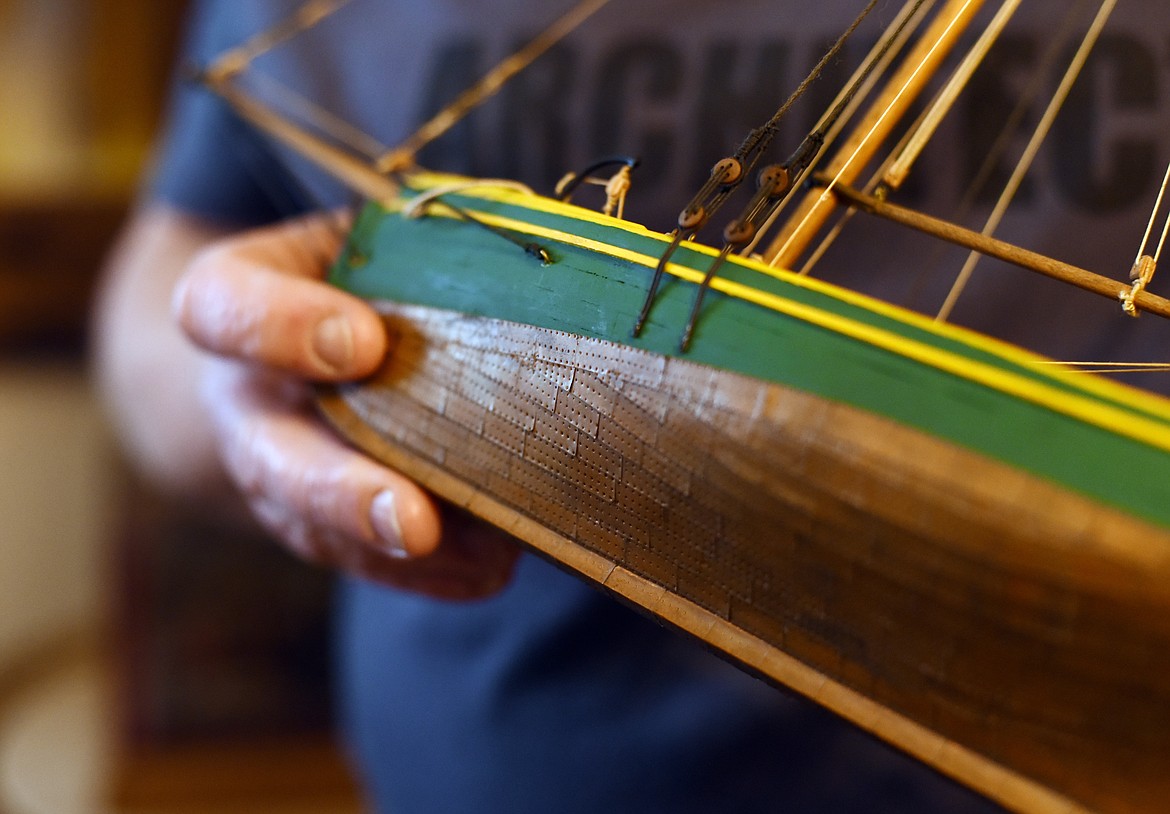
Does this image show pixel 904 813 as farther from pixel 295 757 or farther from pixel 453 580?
pixel 295 757

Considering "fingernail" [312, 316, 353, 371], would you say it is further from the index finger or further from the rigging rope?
the rigging rope

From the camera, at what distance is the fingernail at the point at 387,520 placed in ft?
1.77

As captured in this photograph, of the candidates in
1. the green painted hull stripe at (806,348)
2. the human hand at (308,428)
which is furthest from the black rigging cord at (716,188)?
the human hand at (308,428)

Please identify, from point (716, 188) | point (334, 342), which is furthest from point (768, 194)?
point (334, 342)

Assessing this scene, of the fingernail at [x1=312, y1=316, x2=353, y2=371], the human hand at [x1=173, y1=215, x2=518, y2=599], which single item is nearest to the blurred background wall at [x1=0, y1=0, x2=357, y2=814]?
the human hand at [x1=173, y1=215, x2=518, y2=599]

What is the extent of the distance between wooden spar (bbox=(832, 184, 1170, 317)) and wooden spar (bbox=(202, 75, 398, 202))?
0.32 metres

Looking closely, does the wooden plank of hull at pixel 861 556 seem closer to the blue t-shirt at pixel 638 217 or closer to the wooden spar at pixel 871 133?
the wooden spar at pixel 871 133

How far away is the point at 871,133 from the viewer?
49 centimetres

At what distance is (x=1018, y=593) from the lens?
0.38m

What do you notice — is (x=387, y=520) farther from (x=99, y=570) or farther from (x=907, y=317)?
(x=99, y=570)

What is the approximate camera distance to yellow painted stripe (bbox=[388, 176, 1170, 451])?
0.37 meters

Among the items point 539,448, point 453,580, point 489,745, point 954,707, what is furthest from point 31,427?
point 954,707

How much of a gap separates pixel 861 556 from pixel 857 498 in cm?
2

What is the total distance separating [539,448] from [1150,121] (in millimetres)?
429
